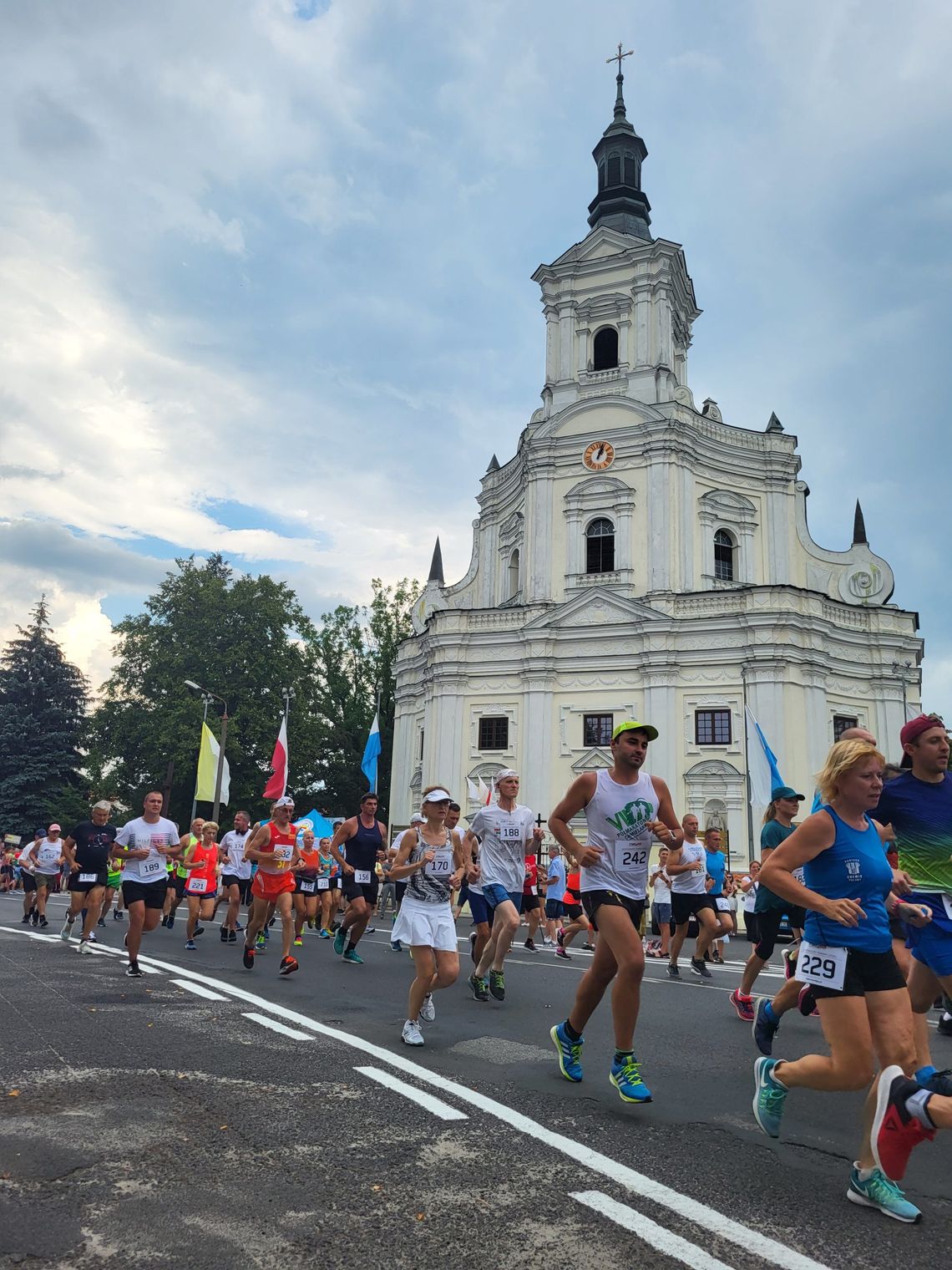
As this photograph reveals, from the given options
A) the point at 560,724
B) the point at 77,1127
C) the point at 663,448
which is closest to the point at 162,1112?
the point at 77,1127

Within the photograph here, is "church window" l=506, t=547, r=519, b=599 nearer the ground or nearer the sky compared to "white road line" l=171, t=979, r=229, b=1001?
nearer the sky

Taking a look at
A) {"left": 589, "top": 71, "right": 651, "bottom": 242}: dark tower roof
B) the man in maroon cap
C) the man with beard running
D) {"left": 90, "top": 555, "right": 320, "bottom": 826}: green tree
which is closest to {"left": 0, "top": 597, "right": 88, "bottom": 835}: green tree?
{"left": 90, "top": 555, "right": 320, "bottom": 826}: green tree

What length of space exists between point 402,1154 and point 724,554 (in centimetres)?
3875

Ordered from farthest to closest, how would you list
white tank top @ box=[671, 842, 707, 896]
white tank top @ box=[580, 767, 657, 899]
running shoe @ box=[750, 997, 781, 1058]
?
white tank top @ box=[671, 842, 707, 896] → running shoe @ box=[750, 997, 781, 1058] → white tank top @ box=[580, 767, 657, 899]

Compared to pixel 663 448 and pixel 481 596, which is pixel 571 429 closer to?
pixel 663 448

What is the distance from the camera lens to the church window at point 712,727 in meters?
36.0

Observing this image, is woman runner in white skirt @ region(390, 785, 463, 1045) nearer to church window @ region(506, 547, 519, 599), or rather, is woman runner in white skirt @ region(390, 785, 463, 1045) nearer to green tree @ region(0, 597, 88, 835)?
church window @ region(506, 547, 519, 599)

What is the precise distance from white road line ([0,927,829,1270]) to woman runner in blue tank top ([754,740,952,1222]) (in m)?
0.64

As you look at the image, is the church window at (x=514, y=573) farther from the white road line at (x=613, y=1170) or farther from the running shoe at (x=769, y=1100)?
the running shoe at (x=769, y=1100)

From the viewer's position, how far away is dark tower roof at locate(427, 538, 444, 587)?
4981 cm

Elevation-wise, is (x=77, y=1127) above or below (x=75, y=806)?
below

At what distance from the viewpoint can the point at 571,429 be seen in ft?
137

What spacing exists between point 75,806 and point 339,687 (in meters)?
15.7

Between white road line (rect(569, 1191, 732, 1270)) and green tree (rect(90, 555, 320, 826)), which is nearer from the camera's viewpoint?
white road line (rect(569, 1191, 732, 1270))
